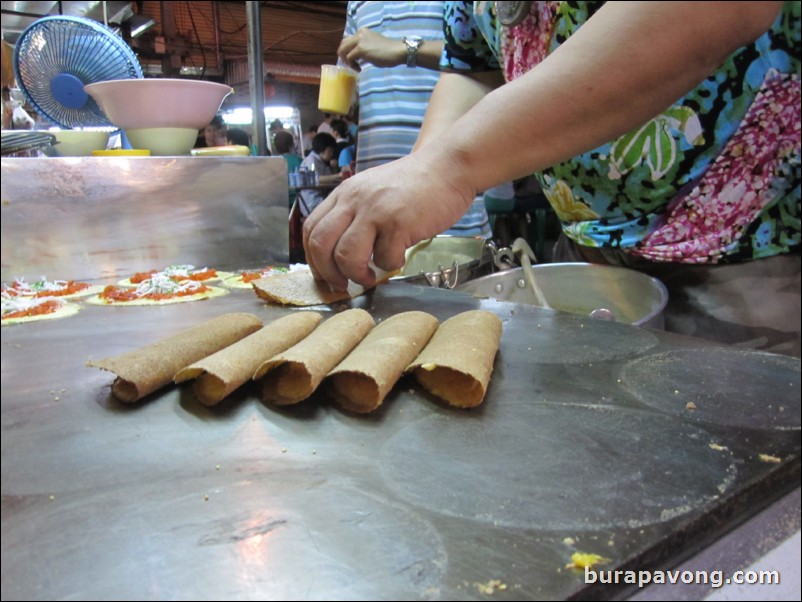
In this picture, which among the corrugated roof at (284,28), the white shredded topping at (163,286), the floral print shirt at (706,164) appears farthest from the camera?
the corrugated roof at (284,28)

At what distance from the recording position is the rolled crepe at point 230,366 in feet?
2.72

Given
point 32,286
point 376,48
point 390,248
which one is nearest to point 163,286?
point 390,248

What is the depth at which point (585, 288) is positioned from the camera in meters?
1.63

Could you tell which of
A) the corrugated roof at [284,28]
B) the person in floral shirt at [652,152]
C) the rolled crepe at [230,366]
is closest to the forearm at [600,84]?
the person in floral shirt at [652,152]

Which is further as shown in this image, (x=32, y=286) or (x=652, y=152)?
(x=652, y=152)

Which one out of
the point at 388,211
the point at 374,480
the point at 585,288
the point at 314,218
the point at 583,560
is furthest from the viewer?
the point at 585,288

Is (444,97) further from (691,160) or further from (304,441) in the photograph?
(304,441)

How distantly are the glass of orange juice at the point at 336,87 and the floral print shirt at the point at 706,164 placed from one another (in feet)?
4.39

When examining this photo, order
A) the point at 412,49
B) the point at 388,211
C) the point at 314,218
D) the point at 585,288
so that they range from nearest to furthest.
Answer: the point at 388,211 < the point at 314,218 < the point at 585,288 < the point at 412,49

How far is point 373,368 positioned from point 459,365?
12 cm

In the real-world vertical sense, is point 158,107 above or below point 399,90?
below

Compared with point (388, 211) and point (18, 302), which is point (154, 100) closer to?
point (388, 211)

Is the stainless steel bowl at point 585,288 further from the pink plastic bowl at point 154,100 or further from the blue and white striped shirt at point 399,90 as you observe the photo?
the blue and white striped shirt at point 399,90

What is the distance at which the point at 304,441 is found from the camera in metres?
0.74
